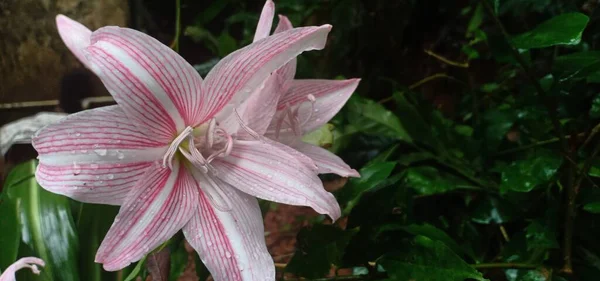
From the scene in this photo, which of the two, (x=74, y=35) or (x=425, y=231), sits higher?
(x=74, y=35)

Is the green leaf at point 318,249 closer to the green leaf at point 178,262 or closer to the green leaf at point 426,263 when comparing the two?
the green leaf at point 426,263

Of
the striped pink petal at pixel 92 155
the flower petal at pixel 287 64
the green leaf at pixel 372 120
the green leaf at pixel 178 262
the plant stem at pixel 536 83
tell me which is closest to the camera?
the striped pink petal at pixel 92 155

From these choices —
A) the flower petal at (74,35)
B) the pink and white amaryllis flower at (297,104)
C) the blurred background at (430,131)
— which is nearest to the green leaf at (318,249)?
the blurred background at (430,131)

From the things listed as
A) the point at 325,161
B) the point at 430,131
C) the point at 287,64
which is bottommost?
the point at 430,131

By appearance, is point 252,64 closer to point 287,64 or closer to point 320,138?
point 287,64

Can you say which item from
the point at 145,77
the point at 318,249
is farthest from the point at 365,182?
the point at 145,77

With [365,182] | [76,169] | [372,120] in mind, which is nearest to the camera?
[76,169]

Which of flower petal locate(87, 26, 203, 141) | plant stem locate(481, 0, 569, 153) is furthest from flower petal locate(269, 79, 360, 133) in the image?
plant stem locate(481, 0, 569, 153)
